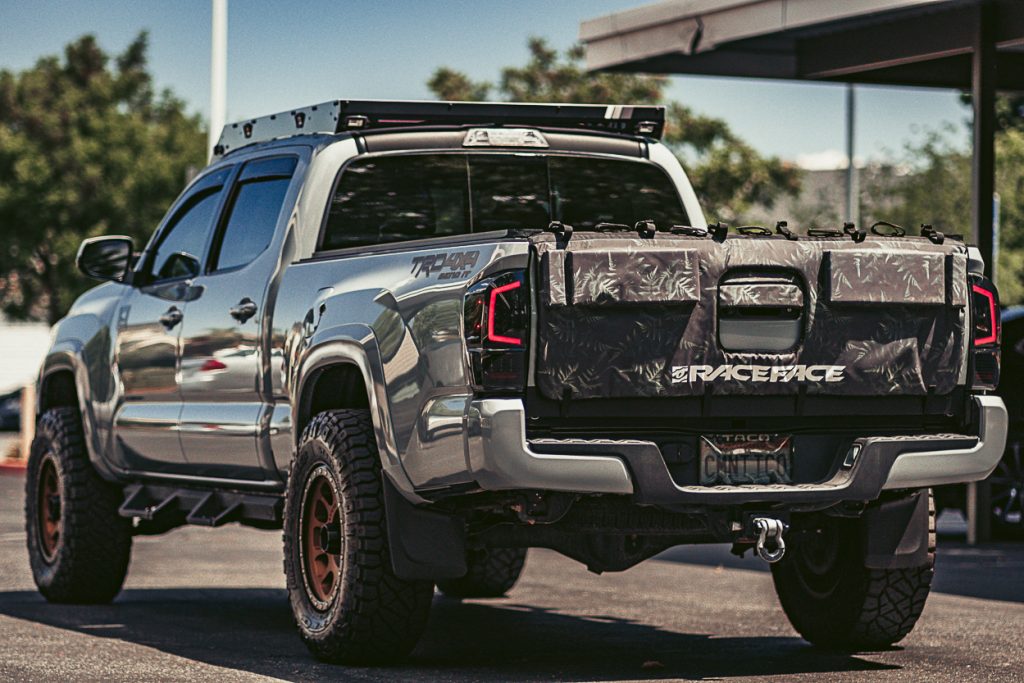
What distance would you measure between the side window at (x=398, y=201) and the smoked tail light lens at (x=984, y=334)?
2.62m

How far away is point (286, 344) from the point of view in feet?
27.1

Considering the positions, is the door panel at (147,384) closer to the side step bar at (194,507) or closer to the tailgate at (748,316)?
the side step bar at (194,507)

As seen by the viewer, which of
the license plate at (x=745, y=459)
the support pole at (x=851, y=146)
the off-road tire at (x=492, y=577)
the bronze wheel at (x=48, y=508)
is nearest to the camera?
the license plate at (x=745, y=459)

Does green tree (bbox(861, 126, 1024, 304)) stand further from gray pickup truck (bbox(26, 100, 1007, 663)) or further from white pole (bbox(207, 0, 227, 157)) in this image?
gray pickup truck (bbox(26, 100, 1007, 663))

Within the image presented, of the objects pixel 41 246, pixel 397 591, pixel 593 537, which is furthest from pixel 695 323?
pixel 41 246

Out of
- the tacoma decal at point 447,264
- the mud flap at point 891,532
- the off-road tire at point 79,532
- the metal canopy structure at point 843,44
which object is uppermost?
the metal canopy structure at point 843,44

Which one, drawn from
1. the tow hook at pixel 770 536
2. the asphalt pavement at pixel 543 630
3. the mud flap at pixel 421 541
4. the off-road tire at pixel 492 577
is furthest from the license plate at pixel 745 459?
the off-road tire at pixel 492 577

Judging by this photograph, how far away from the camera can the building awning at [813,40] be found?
46.1 ft

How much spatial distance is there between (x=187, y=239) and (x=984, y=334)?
424cm

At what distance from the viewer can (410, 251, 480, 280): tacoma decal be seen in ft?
22.3

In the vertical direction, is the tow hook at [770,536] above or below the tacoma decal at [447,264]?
below

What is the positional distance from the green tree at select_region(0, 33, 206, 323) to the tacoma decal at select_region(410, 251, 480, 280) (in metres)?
38.6

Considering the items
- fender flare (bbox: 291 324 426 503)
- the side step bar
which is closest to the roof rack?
fender flare (bbox: 291 324 426 503)

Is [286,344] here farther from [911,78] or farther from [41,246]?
[41,246]
